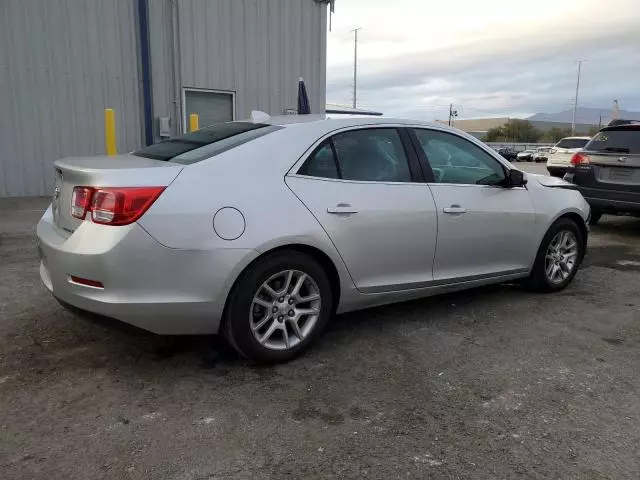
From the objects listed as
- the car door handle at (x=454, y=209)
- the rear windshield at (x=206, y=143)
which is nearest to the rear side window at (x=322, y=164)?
the rear windshield at (x=206, y=143)

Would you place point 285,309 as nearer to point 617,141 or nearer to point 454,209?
point 454,209

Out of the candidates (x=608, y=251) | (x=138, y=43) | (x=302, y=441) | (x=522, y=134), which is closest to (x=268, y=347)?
(x=302, y=441)

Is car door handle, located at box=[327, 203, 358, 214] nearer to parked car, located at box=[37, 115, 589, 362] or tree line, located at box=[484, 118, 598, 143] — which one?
parked car, located at box=[37, 115, 589, 362]

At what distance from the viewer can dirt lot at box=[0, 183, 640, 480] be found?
2.41 meters

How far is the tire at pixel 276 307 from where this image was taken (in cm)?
311

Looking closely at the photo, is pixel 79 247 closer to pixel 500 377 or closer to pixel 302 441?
pixel 302 441

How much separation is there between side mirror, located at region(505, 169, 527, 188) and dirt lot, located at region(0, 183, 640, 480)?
104 centimetres

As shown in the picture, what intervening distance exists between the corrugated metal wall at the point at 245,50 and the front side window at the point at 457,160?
811 cm

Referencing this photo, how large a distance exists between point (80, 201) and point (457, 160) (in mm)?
2704

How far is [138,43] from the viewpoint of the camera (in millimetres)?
10555

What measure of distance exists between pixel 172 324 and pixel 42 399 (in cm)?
76

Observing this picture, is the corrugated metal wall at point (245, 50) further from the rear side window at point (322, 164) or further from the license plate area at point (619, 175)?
the rear side window at point (322, 164)

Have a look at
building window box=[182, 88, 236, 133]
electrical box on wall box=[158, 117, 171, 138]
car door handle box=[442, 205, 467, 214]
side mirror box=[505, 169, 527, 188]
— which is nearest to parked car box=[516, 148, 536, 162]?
building window box=[182, 88, 236, 133]

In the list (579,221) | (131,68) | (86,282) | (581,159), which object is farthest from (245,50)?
(86,282)
